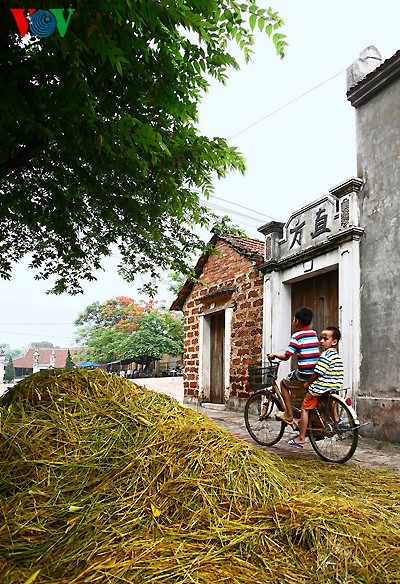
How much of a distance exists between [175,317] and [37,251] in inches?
917

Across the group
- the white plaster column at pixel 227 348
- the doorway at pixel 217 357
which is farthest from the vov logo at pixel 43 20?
the doorway at pixel 217 357

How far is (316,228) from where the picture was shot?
22.9ft

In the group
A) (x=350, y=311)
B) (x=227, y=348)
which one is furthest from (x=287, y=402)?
(x=227, y=348)

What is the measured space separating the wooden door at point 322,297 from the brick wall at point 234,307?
1057 millimetres

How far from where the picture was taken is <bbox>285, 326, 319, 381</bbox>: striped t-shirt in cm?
464

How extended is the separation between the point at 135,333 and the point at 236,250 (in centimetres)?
2051

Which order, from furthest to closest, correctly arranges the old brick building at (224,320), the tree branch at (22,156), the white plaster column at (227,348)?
the white plaster column at (227,348) < the old brick building at (224,320) < the tree branch at (22,156)

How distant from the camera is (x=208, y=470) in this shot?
7.11ft

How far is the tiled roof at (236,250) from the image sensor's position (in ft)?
29.3

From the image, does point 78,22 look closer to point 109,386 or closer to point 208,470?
point 109,386

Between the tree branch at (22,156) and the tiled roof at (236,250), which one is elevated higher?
the tiled roof at (236,250)

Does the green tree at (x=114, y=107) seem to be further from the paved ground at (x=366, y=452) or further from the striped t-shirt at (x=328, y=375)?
the paved ground at (x=366, y=452)

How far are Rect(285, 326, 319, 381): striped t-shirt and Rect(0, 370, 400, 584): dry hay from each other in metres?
2.02

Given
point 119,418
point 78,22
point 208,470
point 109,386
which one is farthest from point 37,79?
point 208,470
